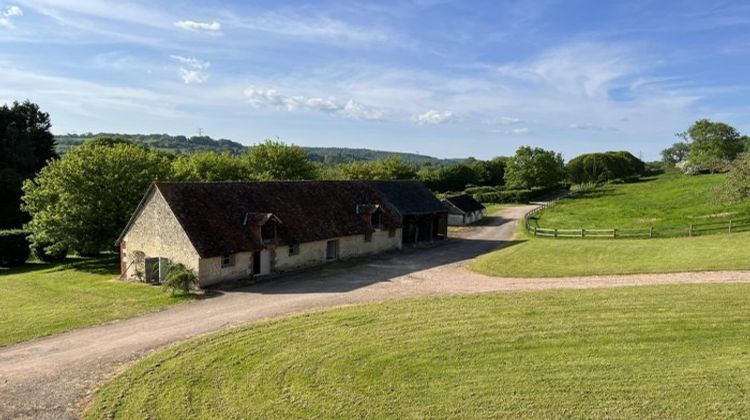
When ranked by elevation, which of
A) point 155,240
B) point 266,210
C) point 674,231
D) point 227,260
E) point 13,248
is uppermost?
point 266,210

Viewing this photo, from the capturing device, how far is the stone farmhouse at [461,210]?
56.6m

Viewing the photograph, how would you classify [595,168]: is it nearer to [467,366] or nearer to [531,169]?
[531,169]

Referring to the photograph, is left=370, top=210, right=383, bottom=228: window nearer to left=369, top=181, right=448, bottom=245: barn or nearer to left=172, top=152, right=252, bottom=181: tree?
left=369, top=181, right=448, bottom=245: barn

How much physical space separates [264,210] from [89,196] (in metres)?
11.7

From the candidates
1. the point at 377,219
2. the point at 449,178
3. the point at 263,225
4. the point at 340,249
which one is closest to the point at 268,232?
the point at 263,225

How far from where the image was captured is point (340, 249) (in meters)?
34.2

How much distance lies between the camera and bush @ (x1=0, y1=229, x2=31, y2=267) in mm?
37094

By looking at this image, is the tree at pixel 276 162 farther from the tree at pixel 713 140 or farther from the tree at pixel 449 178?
the tree at pixel 713 140

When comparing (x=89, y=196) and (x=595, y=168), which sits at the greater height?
(x=595, y=168)

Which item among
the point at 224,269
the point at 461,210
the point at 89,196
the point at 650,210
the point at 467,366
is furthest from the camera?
the point at 461,210

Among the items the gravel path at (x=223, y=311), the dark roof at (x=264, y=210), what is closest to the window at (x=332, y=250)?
the dark roof at (x=264, y=210)

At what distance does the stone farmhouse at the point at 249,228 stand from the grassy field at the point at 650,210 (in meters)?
21.6

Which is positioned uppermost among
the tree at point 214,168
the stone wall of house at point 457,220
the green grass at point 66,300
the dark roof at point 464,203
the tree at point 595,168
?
the tree at point 595,168

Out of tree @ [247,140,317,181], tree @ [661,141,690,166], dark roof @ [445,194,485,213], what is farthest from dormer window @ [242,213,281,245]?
tree @ [661,141,690,166]
